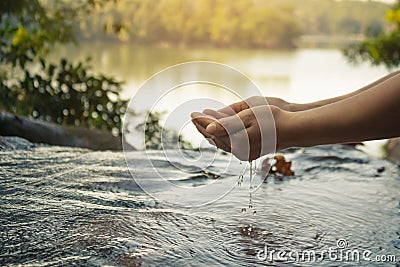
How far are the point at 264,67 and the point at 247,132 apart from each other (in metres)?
11.5

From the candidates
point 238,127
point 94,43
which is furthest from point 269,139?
point 94,43

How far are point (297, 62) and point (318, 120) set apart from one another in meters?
13.7

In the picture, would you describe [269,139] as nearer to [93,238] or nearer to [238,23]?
[93,238]

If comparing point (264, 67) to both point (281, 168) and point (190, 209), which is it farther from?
point (190, 209)

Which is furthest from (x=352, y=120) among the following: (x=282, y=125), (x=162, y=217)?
(x=162, y=217)

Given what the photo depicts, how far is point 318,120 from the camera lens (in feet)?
3.88

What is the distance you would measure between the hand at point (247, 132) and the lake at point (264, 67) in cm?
658

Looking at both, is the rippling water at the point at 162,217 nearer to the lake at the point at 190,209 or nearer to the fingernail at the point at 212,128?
the lake at the point at 190,209

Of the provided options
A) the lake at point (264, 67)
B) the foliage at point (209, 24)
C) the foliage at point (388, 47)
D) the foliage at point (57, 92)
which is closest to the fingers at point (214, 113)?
the foliage at point (57, 92)

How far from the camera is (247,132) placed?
1.30 meters

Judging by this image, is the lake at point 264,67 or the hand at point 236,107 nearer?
the hand at point 236,107

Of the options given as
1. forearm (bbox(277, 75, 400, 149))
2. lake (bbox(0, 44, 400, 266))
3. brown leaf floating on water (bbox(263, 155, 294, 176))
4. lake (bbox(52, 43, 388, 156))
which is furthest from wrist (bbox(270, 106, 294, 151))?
lake (bbox(52, 43, 388, 156))

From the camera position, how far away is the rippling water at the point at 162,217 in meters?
1.15

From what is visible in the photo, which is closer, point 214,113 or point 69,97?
point 214,113
